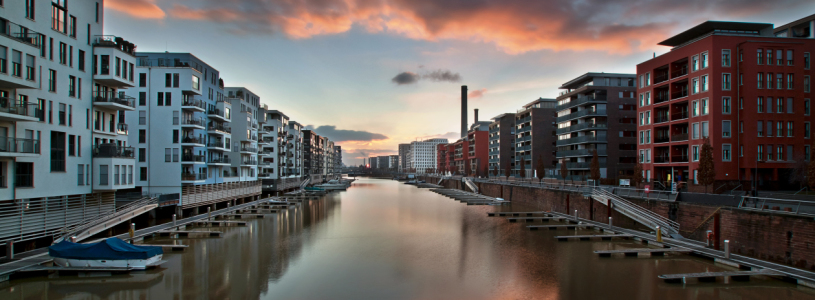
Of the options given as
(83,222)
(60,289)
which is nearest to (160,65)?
(83,222)

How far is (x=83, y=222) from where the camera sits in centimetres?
2809

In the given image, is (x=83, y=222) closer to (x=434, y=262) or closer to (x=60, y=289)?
(x=60, y=289)

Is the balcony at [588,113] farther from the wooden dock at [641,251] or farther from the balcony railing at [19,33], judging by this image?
the balcony railing at [19,33]

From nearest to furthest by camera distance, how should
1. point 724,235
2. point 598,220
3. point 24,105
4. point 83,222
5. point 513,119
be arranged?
point 24,105 → point 724,235 → point 83,222 → point 598,220 → point 513,119

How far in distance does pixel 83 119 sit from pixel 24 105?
18.6ft

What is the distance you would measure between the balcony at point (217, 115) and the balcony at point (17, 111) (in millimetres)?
28980

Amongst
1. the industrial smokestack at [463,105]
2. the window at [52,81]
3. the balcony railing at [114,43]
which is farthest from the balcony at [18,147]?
the industrial smokestack at [463,105]

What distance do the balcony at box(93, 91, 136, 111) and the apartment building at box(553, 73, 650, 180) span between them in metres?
57.9

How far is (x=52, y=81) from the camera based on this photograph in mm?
25844

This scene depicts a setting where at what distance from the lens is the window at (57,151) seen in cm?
2588

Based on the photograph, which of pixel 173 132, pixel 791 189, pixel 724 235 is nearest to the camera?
pixel 724 235

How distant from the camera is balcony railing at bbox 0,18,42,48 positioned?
22047mm

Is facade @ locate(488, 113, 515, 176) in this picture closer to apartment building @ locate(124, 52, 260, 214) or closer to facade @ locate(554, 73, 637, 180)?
facade @ locate(554, 73, 637, 180)

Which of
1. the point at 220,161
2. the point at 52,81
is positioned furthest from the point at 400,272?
the point at 220,161
